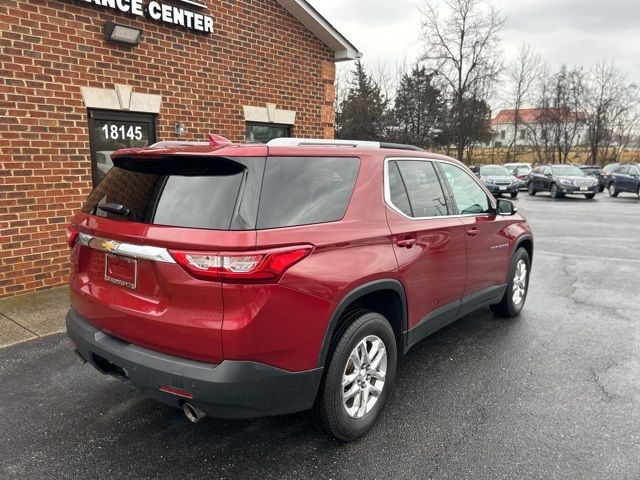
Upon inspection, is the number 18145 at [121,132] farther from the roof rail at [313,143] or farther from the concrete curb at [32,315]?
the roof rail at [313,143]

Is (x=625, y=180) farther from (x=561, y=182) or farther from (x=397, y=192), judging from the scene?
(x=397, y=192)

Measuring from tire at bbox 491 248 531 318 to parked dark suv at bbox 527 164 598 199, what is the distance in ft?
58.7

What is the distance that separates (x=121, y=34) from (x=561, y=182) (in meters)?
19.8

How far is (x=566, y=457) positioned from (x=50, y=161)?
6.02 m

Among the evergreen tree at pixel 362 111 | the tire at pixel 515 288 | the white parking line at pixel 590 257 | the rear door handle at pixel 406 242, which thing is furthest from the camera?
the evergreen tree at pixel 362 111

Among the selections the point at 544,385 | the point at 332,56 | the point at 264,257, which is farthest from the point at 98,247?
the point at 332,56

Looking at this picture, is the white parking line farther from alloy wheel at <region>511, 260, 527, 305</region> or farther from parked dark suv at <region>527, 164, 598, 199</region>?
parked dark suv at <region>527, 164, 598, 199</region>

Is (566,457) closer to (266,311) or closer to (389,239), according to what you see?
(389,239)

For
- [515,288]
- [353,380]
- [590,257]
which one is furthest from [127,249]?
[590,257]

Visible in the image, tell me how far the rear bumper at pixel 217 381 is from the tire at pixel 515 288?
302 cm

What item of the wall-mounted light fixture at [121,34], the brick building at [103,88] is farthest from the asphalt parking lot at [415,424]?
the wall-mounted light fixture at [121,34]

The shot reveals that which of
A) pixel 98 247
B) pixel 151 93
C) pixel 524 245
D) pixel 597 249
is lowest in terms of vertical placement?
pixel 597 249

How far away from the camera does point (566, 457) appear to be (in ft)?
8.87

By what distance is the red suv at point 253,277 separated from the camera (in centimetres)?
224
